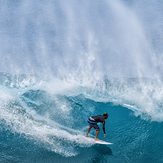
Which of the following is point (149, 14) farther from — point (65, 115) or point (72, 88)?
point (65, 115)

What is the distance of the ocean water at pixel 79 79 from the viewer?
735 cm

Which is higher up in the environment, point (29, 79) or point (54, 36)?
point (54, 36)

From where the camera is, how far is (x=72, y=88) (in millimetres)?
10977

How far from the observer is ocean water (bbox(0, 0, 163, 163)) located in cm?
735

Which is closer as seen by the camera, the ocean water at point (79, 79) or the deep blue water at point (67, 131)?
the deep blue water at point (67, 131)

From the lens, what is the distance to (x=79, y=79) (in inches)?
467

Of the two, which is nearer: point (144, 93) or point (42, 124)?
point (42, 124)

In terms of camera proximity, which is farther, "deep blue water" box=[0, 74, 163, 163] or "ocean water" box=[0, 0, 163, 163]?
"ocean water" box=[0, 0, 163, 163]

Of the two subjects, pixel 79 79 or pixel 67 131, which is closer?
pixel 67 131

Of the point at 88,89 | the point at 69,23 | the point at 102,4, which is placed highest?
the point at 102,4

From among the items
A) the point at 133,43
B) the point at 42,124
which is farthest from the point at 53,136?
the point at 133,43

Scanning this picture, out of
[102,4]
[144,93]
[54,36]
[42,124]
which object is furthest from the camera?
[102,4]

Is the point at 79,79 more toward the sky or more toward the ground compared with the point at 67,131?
more toward the sky

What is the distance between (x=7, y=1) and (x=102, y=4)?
30.7 ft
